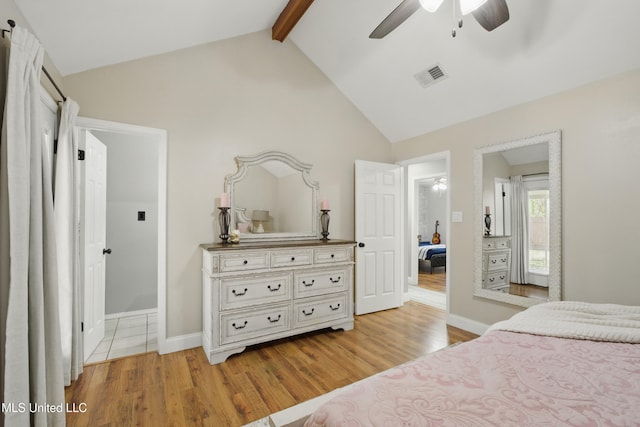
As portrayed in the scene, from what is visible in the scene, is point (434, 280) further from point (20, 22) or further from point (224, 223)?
point (20, 22)

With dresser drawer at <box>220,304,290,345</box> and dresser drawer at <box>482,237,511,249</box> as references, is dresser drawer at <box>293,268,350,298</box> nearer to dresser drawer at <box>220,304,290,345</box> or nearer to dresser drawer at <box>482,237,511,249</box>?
dresser drawer at <box>220,304,290,345</box>

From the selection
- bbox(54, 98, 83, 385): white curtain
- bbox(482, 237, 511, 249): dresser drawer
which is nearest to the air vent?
bbox(482, 237, 511, 249): dresser drawer

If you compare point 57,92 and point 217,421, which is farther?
point 57,92

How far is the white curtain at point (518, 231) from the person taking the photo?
A: 280 cm

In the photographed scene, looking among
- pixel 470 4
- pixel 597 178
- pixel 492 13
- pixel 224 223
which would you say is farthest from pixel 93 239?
pixel 597 178

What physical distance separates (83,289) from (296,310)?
1852mm

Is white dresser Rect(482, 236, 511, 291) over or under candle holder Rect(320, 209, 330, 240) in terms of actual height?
under

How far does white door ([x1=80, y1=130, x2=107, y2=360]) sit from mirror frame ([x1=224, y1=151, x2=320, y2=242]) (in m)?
1.17

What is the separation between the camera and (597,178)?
2342 millimetres

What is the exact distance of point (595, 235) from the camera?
7.71 ft

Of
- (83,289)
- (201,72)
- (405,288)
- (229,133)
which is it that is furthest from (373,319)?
(201,72)

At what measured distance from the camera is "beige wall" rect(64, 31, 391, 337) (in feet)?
8.33

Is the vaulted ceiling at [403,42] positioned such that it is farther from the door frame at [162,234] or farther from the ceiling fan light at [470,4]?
the ceiling fan light at [470,4]

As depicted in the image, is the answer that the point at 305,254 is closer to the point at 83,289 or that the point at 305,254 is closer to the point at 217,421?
the point at 217,421
